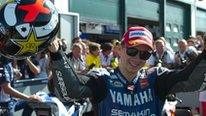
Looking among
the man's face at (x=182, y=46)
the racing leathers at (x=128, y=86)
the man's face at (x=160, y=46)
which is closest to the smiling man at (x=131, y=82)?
the racing leathers at (x=128, y=86)

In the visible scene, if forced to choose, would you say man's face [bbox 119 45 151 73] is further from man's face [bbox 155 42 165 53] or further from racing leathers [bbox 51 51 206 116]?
man's face [bbox 155 42 165 53]

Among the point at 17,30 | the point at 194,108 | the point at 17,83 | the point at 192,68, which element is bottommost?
the point at 194,108

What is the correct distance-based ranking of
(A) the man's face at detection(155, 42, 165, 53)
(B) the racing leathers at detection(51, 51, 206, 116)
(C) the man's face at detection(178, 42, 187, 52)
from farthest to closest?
(C) the man's face at detection(178, 42, 187, 52), (A) the man's face at detection(155, 42, 165, 53), (B) the racing leathers at detection(51, 51, 206, 116)

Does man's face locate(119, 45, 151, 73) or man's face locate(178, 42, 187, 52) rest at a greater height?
man's face locate(119, 45, 151, 73)

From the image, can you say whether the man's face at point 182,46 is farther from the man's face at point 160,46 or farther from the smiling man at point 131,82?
the smiling man at point 131,82

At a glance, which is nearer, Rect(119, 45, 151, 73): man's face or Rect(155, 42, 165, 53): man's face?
Rect(119, 45, 151, 73): man's face

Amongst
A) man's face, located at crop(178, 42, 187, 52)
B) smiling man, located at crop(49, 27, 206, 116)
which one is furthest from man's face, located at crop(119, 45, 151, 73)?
man's face, located at crop(178, 42, 187, 52)

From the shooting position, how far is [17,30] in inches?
136

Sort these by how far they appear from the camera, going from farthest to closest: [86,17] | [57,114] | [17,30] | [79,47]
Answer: [86,17] → [79,47] → [57,114] → [17,30]

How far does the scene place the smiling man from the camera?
349 cm

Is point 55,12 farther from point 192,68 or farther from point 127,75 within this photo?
point 192,68

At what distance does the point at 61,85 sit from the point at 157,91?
0.65 m

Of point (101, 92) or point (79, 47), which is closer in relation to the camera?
point (101, 92)

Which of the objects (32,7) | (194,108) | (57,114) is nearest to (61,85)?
(32,7)
